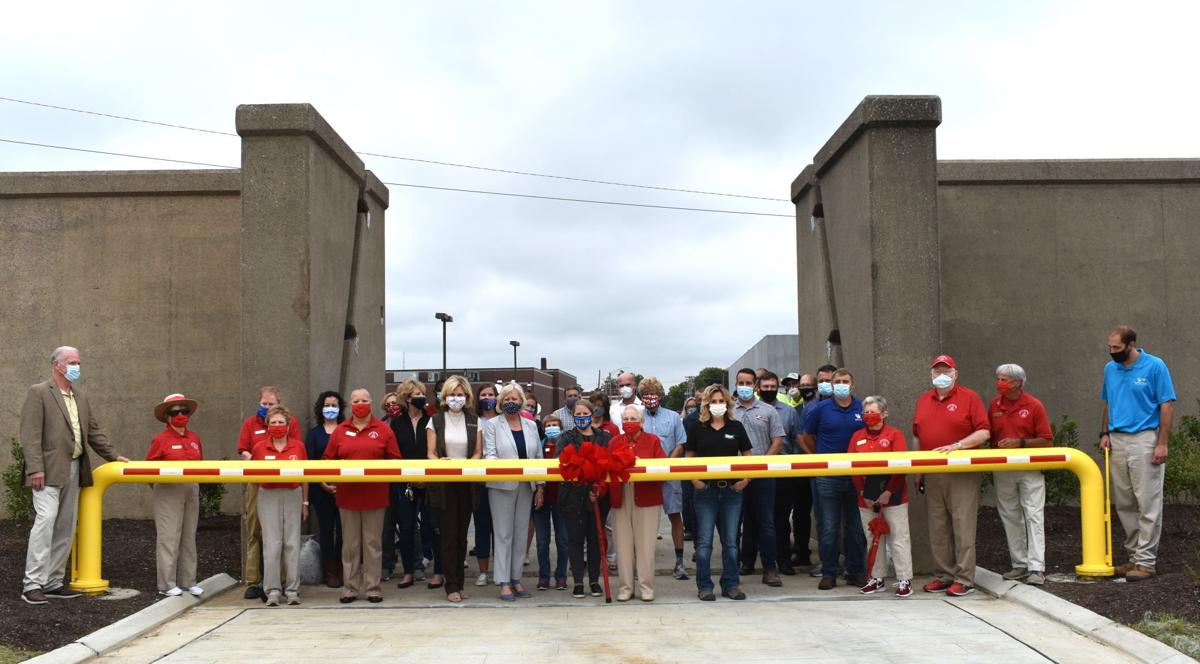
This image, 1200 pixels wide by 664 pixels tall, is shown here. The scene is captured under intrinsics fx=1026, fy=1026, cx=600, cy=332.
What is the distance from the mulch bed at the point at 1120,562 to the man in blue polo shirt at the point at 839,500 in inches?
52.4

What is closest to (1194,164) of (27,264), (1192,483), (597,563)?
(1192,483)

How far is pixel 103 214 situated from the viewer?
43.4ft

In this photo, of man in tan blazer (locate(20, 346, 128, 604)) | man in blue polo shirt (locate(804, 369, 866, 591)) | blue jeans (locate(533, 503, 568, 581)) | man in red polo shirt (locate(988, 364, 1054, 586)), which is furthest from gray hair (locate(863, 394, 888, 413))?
man in tan blazer (locate(20, 346, 128, 604))

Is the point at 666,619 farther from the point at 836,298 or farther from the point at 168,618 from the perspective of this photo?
the point at 836,298

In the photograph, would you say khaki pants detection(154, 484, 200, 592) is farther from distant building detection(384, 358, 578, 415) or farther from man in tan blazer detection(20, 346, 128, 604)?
distant building detection(384, 358, 578, 415)

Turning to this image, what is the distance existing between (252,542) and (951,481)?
635cm

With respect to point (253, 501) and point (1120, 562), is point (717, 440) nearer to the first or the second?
point (1120, 562)

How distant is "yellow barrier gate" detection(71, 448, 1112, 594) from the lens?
28.1 ft

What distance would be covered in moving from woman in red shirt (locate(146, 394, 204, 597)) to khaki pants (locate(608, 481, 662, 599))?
145 inches

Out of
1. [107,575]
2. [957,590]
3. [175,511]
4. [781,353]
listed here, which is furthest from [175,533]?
[781,353]

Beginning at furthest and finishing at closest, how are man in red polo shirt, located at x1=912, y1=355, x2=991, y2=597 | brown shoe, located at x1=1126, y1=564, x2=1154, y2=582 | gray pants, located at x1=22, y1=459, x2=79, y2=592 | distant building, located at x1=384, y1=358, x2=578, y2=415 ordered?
distant building, located at x1=384, y1=358, x2=578, y2=415
man in red polo shirt, located at x1=912, y1=355, x2=991, y2=597
brown shoe, located at x1=1126, y1=564, x2=1154, y2=582
gray pants, located at x1=22, y1=459, x2=79, y2=592

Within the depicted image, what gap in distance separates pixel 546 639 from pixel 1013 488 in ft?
14.3

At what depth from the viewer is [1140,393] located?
865 cm

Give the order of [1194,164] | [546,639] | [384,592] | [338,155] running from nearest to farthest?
[546,639] < [384,592] < [338,155] < [1194,164]
